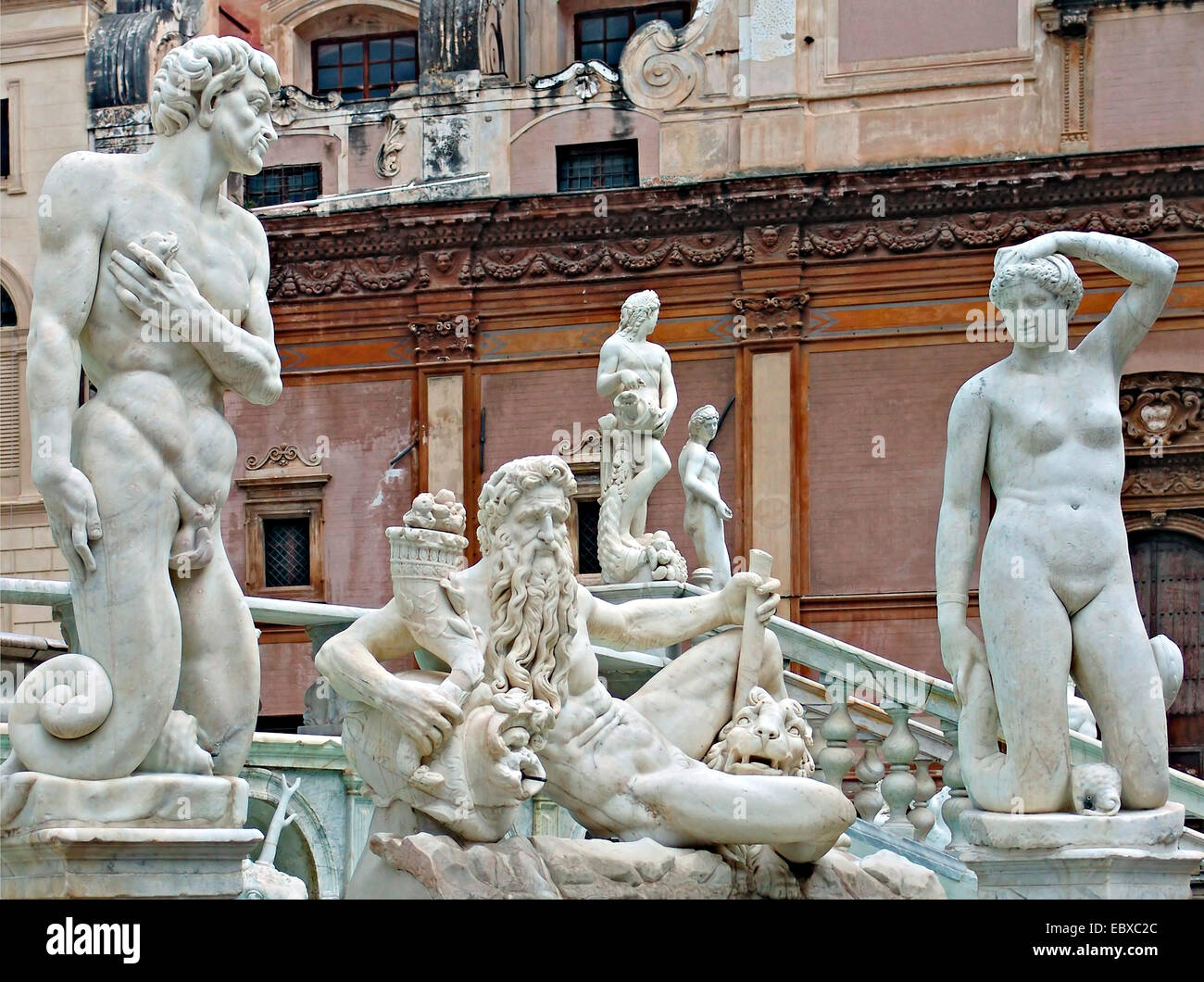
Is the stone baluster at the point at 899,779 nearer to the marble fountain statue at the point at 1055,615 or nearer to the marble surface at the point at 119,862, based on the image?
the marble fountain statue at the point at 1055,615

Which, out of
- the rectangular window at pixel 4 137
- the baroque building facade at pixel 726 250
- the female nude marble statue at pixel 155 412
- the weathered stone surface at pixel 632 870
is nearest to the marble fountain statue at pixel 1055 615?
the weathered stone surface at pixel 632 870

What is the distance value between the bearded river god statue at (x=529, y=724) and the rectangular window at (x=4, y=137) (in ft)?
57.8

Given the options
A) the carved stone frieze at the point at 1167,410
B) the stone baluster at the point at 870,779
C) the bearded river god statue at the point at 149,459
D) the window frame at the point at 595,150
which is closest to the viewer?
the bearded river god statue at the point at 149,459

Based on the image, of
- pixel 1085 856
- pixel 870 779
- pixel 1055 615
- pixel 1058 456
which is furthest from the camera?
pixel 870 779

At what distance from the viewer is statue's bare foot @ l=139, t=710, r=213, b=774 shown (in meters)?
5.26

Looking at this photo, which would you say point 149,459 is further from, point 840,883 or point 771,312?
point 771,312

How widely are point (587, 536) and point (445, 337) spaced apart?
8.20 ft

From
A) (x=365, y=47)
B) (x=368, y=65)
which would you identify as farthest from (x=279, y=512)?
(x=365, y=47)

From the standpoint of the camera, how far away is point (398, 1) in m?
22.7

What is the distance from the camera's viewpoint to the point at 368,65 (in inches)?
907

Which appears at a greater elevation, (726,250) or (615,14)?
(615,14)

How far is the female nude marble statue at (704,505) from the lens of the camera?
14.5 metres
